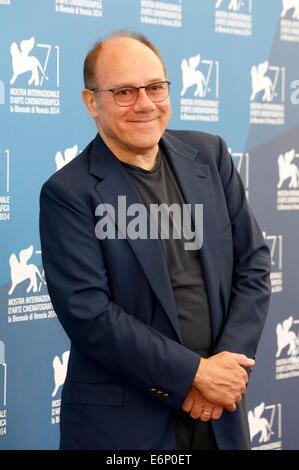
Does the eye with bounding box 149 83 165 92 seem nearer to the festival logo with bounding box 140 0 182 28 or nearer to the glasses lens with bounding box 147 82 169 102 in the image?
the glasses lens with bounding box 147 82 169 102

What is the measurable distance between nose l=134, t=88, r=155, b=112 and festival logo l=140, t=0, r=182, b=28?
4.66ft

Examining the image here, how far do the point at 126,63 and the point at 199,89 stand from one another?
1579 millimetres

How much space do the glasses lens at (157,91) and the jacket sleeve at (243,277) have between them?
332 millimetres

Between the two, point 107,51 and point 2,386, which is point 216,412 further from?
point 2,386

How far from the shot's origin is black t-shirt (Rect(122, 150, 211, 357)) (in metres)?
1.81

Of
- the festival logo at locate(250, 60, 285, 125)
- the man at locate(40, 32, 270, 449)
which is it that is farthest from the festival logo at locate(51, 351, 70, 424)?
the festival logo at locate(250, 60, 285, 125)

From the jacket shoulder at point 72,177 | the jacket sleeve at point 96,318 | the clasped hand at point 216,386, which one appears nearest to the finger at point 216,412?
the clasped hand at point 216,386

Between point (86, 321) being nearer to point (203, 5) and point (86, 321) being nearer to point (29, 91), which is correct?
point (29, 91)

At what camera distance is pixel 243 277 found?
1923mm

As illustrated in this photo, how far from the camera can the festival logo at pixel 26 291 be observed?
9.13 ft

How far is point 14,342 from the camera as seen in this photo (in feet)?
9.21

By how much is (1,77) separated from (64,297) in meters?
1.34

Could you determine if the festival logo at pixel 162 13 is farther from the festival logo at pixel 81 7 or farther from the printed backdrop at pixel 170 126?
the festival logo at pixel 81 7
